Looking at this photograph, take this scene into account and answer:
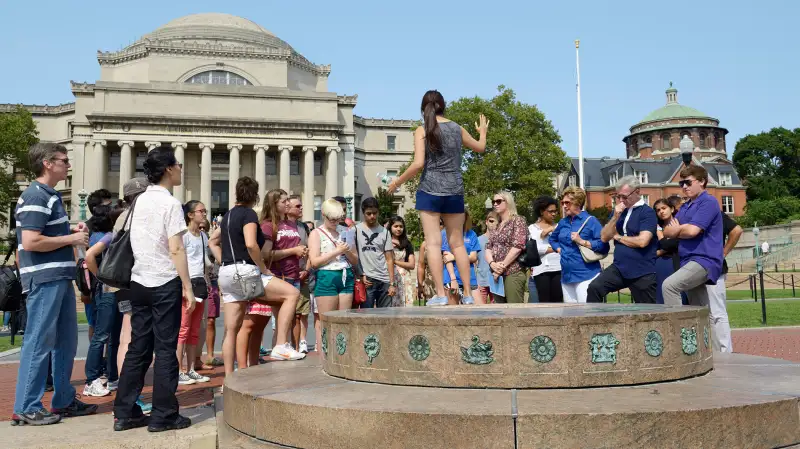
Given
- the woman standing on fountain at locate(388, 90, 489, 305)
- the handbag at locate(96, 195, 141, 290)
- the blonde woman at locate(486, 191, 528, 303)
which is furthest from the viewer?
→ the blonde woman at locate(486, 191, 528, 303)

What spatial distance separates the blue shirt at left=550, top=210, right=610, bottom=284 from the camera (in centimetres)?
805

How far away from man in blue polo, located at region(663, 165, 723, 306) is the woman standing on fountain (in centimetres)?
226

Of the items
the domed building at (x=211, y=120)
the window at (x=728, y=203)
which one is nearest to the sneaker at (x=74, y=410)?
the domed building at (x=211, y=120)

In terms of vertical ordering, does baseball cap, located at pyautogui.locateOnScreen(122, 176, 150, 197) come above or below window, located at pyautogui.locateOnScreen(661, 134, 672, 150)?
below

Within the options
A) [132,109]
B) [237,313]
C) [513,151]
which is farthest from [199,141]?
[237,313]

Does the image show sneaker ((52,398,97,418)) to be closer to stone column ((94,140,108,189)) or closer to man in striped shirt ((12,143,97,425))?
man in striped shirt ((12,143,97,425))

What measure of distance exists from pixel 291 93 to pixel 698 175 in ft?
195

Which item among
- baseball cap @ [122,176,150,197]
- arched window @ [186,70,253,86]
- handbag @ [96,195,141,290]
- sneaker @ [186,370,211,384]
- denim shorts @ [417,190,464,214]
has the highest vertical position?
arched window @ [186,70,253,86]

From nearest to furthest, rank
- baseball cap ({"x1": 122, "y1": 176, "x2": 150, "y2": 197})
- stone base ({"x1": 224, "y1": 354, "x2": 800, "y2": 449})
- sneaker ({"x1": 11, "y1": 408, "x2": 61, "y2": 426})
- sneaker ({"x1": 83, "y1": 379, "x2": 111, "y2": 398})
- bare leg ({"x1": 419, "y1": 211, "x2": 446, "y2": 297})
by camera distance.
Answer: stone base ({"x1": 224, "y1": 354, "x2": 800, "y2": 449}) → sneaker ({"x1": 11, "y1": 408, "x2": 61, "y2": 426}) → baseball cap ({"x1": 122, "y1": 176, "x2": 150, "y2": 197}) → sneaker ({"x1": 83, "y1": 379, "x2": 111, "y2": 398}) → bare leg ({"x1": 419, "y1": 211, "x2": 446, "y2": 297})

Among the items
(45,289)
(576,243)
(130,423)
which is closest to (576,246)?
(576,243)

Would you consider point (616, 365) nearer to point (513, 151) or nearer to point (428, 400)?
point (428, 400)

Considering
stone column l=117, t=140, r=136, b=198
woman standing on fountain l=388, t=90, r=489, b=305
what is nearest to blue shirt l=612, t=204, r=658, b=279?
woman standing on fountain l=388, t=90, r=489, b=305

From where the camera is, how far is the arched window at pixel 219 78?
66938 millimetres

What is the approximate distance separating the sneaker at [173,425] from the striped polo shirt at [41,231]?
5.22ft
